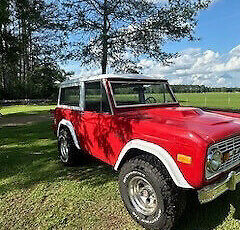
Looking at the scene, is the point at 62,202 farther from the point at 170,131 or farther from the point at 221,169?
the point at 221,169

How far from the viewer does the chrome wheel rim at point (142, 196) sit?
2.94 metres

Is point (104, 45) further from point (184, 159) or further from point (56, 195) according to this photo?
point (184, 159)

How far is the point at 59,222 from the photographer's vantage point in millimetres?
3104

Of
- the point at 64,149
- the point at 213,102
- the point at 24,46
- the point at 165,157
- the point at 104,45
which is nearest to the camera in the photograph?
the point at 165,157

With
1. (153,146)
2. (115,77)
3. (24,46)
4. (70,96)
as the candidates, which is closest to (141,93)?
(115,77)

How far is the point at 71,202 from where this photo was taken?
3.62 metres

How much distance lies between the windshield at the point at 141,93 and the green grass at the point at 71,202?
4.99 feet

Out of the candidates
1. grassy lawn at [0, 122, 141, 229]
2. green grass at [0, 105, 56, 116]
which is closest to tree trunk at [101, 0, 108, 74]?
grassy lawn at [0, 122, 141, 229]

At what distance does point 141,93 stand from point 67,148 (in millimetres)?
1914

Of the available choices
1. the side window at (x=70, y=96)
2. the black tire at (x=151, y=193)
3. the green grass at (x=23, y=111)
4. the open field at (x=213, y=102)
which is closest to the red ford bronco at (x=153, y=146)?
the black tire at (x=151, y=193)

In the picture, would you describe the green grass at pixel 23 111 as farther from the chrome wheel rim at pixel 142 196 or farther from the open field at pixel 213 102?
the chrome wheel rim at pixel 142 196

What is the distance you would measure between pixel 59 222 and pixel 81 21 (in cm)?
941

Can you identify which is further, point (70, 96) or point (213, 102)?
point (213, 102)

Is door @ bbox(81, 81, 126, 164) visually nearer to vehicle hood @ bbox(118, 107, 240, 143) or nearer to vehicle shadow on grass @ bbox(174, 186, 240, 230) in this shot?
vehicle hood @ bbox(118, 107, 240, 143)
